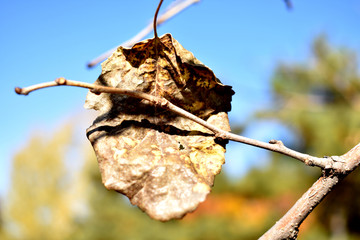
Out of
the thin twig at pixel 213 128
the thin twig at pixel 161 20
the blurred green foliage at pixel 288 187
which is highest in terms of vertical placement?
the blurred green foliage at pixel 288 187

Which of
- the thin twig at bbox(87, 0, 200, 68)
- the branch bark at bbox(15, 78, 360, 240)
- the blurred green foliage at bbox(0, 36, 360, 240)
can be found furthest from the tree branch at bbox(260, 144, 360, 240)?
the blurred green foliage at bbox(0, 36, 360, 240)

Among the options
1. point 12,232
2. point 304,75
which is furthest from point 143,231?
point 12,232

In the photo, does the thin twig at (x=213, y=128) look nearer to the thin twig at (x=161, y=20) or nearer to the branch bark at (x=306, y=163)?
the branch bark at (x=306, y=163)

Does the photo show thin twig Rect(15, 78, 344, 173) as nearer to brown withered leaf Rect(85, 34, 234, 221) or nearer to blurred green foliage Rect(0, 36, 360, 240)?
brown withered leaf Rect(85, 34, 234, 221)

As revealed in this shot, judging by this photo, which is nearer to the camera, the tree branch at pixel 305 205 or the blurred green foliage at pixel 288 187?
the tree branch at pixel 305 205

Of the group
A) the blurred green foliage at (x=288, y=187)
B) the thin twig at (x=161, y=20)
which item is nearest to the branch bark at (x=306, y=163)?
the thin twig at (x=161, y=20)

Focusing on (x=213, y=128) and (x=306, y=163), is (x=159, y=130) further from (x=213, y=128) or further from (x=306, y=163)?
(x=306, y=163)
